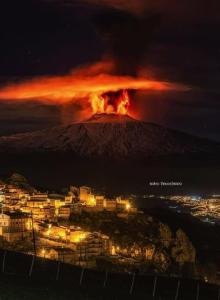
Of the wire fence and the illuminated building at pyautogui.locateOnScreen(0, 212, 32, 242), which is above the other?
the illuminated building at pyautogui.locateOnScreen(0, 212, 32, 242)

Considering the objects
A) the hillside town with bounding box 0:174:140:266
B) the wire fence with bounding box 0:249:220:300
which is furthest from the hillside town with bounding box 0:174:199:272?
the wire fence with bounding box 0:249:220:300

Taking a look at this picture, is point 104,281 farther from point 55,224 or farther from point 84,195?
point 84,195

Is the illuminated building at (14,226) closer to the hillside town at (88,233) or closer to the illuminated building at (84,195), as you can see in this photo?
the hillside town at (88,233)

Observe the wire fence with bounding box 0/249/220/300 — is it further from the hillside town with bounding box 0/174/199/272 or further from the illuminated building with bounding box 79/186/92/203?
the illuminated building with bounding box 79/186/92/203

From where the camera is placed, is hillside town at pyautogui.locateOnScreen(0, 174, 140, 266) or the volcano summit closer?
hillside town at pyautogui.locateOnScreen(0, 174, 140, 266)

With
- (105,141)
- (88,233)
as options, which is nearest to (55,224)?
(88,233)

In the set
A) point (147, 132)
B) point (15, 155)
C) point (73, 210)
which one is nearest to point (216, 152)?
point (147, 132)

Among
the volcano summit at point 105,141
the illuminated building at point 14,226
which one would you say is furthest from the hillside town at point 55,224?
the volcano summit at point 105,141
